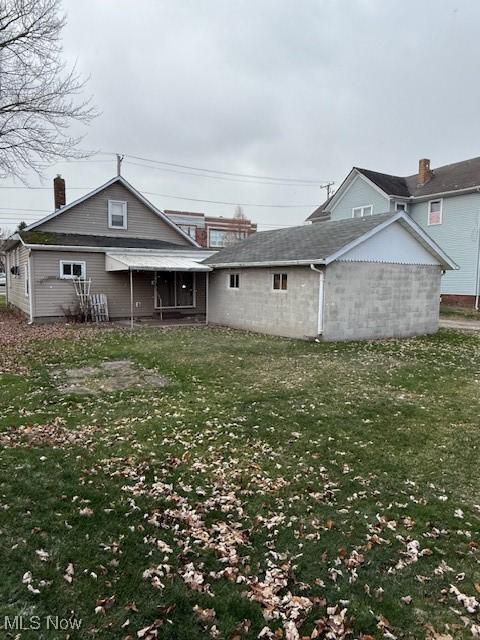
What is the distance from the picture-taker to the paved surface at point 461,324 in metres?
17.3

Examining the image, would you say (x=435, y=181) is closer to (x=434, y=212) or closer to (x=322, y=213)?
(x=434, y=212)

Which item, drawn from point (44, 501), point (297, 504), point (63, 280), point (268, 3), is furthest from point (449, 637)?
point (63, 280)

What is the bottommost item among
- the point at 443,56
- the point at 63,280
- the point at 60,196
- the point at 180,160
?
the point at 63,280

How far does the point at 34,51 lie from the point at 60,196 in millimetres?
8096

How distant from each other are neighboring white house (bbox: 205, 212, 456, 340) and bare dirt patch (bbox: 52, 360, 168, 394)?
6.34 metres

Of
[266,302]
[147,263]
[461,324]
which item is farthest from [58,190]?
[461,324]

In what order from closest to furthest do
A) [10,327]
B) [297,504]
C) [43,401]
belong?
[297,504]
[43,401]
[10,327]

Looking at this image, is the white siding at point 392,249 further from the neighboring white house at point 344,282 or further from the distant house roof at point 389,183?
the distant house roof at point 389,183

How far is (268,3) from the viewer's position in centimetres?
1264

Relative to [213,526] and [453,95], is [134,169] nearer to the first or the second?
[453,95]

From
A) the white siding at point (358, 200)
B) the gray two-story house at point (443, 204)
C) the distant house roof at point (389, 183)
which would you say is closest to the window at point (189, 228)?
the white siding at point (358, 200)

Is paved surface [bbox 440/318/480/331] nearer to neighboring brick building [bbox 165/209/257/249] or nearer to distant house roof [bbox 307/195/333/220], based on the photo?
distant house roof [bbox 307/195/333/220]

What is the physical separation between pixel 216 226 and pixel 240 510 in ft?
174

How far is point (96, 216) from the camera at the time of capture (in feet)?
67.1
